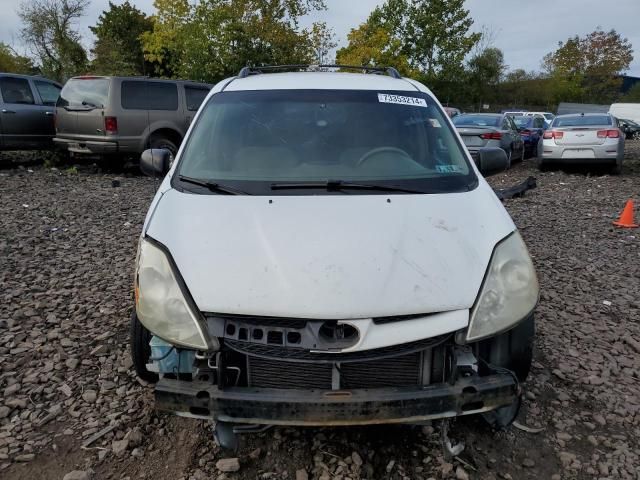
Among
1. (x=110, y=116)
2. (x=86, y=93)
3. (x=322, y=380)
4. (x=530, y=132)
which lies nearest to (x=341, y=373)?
(x=322, y=380)

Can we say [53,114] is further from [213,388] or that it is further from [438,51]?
[438,51]

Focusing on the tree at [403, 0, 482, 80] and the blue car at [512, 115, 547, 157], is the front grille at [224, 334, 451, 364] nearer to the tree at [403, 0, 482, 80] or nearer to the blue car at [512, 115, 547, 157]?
the blue car at [512, 115, 547, 157]

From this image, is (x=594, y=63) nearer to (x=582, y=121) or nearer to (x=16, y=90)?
(x=582, y=121)

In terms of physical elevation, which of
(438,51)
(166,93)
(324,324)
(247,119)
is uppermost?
(438,51)

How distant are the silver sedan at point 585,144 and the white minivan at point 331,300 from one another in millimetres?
10544

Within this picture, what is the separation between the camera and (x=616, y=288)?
196 inches

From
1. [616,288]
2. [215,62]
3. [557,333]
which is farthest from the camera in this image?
[215,62]

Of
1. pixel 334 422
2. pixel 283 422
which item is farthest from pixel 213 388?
pixel 334 422

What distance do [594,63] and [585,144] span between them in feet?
179

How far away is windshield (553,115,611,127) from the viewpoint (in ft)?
41.7

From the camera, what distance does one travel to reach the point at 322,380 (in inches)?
89.0

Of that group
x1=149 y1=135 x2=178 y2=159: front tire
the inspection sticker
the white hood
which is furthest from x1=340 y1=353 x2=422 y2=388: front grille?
x1=149 y1=135 x2=178 y2=159: front tire

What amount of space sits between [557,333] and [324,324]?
8.26 feet

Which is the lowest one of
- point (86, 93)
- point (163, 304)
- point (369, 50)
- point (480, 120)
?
point (163, 304)
